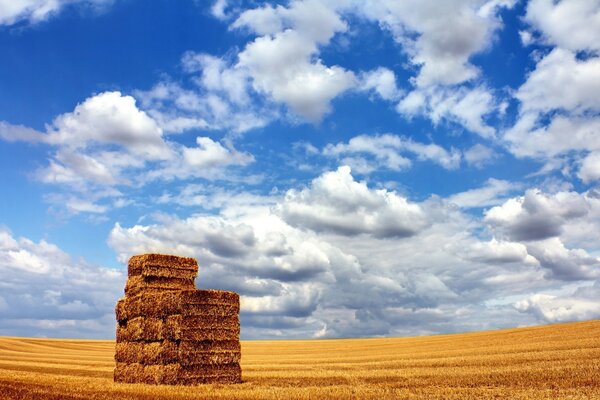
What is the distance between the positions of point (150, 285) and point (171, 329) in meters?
1.86

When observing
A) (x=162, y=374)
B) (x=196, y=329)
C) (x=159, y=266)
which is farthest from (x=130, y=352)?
(x=159, y=266)

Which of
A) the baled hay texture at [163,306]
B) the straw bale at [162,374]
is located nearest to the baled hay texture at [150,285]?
the baled hay texture at [163,306]

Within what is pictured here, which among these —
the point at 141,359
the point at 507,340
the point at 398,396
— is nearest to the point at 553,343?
the point at 507,340

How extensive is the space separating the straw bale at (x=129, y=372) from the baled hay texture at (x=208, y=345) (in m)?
1.59

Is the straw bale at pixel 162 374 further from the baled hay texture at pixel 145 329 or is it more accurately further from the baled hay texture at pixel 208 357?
the baled hay texture at pixel 145 329

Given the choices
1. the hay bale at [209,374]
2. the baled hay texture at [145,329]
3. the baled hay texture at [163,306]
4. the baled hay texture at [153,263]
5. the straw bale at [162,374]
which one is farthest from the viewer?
the baled hay texture at [153,263]

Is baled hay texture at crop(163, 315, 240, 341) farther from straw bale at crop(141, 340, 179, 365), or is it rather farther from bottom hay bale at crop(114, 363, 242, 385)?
bottom hay bale at crop(114, 363, 242, 385)

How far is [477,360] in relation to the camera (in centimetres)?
2475

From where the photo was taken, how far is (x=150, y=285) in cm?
1859

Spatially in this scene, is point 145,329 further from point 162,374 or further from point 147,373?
point 162,374

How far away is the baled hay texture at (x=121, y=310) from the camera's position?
1862cm

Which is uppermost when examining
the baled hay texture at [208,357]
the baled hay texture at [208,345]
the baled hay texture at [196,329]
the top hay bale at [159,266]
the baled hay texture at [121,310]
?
the top hay bale at [159,266]

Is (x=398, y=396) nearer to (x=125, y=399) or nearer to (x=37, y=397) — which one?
(x=125, y=399)

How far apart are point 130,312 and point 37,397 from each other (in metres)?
6.29
